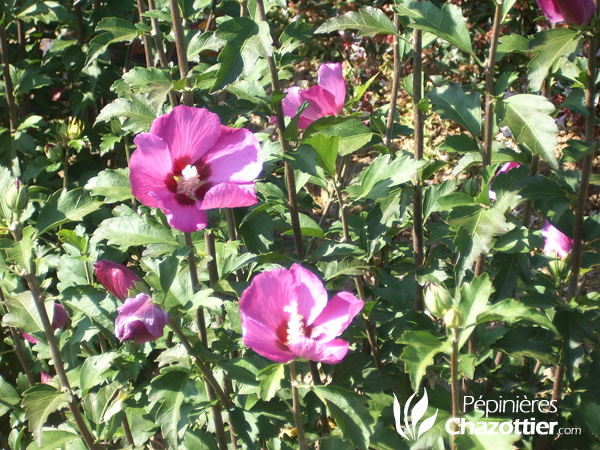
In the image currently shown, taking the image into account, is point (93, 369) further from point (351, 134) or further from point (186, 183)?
point (351, 134)

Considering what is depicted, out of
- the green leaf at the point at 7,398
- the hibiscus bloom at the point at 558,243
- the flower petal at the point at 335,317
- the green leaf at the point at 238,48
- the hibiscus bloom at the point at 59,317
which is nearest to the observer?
the flower petal at the point at 335,317

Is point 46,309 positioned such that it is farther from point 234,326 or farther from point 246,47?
point 246,47

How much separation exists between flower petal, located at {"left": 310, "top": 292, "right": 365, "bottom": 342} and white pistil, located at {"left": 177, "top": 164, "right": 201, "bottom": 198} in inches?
13.9

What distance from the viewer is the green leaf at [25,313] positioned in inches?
56.4

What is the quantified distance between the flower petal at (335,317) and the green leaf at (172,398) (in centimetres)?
31

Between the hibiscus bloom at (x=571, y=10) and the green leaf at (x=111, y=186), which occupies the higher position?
the hibiscus bloom at (x=571, y=10)

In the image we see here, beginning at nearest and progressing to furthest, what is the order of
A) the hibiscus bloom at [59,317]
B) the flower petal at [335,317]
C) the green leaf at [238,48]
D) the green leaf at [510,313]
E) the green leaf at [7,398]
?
the green leaf at [510,313], the flower petal at [335,317], the green leaf at [238,48], the hibiscus bloom at [59,317], the green leaf at [7,398]

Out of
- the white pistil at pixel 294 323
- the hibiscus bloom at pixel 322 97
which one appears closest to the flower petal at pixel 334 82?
the hibiscus bloom at pixel 322 97

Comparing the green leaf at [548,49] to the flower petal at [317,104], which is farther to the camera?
the flower petal at [317,104]

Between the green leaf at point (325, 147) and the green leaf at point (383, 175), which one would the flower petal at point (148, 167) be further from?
the green leaf at point (383, 175)

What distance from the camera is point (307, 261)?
1.57 metres

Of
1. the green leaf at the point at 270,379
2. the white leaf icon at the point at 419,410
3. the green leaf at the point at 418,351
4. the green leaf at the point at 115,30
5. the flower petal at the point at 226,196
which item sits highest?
the green leaf at the point at 115,30

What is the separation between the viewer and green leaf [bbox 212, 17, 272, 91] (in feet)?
4.25

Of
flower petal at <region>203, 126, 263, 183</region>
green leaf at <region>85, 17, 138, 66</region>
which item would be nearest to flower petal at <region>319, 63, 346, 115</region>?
flower petal at <region>203, 126, 263, 183</region>
